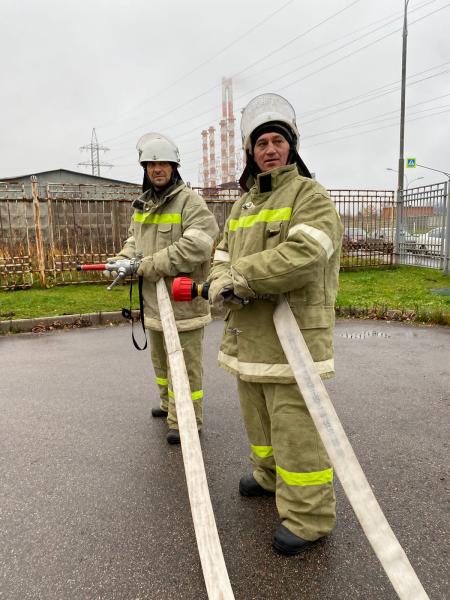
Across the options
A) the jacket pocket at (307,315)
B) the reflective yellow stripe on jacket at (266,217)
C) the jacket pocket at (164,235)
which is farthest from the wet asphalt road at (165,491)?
the reflective yellow stripe on jacket at (266,217)

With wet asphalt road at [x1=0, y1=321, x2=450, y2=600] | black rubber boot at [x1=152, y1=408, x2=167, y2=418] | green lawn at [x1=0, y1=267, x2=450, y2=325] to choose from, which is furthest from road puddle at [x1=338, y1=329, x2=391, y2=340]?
black rubber boot at [x1=152, y1=408, x2=167, y2=418]

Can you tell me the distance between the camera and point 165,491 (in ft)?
8.65

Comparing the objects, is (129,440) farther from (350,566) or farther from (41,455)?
(350,566)

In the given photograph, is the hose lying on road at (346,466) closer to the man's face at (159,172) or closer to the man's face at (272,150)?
the man's face at (272,150)

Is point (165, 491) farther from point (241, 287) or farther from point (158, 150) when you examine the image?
point (158, 150)

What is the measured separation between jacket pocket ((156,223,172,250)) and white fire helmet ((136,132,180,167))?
44 cm

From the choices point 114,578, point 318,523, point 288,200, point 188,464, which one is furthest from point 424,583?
point 288,200

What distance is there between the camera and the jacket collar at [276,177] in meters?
2.12

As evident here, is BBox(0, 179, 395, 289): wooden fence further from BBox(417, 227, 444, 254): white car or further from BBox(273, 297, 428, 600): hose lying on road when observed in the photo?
BBox(273, 297, 428, 600): hose lying on road

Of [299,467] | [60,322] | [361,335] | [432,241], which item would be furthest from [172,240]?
[432,241]

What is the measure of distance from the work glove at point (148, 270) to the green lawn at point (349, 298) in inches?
175

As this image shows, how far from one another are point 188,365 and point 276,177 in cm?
160

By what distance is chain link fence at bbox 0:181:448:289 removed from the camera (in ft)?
31.9

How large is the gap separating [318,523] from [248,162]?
5.82 feet
